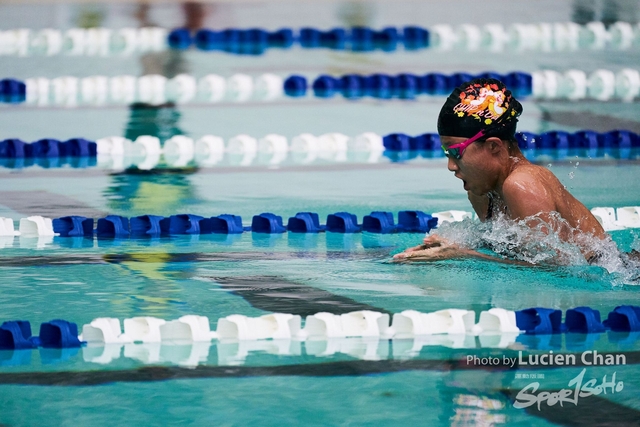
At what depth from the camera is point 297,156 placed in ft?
23.1

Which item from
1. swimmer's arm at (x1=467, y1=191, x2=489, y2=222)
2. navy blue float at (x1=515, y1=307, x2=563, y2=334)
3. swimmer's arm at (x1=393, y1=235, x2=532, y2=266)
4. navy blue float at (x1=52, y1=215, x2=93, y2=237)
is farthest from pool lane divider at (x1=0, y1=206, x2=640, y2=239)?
navy blue float at (x1=515, y1=307, x2=563, y2=334)

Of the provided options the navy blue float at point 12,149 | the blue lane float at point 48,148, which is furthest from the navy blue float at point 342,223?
the navy blue float at point 12,149

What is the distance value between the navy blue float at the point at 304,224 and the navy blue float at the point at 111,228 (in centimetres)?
73

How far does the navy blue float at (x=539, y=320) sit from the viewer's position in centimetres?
375

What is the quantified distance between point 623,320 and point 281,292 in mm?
1182

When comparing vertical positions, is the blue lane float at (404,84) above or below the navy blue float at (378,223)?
above

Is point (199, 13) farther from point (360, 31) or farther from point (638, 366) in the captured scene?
point (638, 366)

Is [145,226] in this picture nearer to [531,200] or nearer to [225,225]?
[225,225]

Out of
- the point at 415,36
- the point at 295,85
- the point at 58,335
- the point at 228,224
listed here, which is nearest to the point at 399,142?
the point at 295,85

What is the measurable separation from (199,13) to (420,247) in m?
7.59

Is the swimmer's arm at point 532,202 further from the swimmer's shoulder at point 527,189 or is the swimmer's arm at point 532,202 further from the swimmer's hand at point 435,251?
the swimmer's hand at point 435,251

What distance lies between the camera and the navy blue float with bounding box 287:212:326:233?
5.30m

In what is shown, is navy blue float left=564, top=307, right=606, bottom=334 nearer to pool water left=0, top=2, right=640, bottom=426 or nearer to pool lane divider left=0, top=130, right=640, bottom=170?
pool water left=0, top=2, right=640, bottom=426

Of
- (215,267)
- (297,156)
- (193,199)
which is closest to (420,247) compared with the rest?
(215,267)
